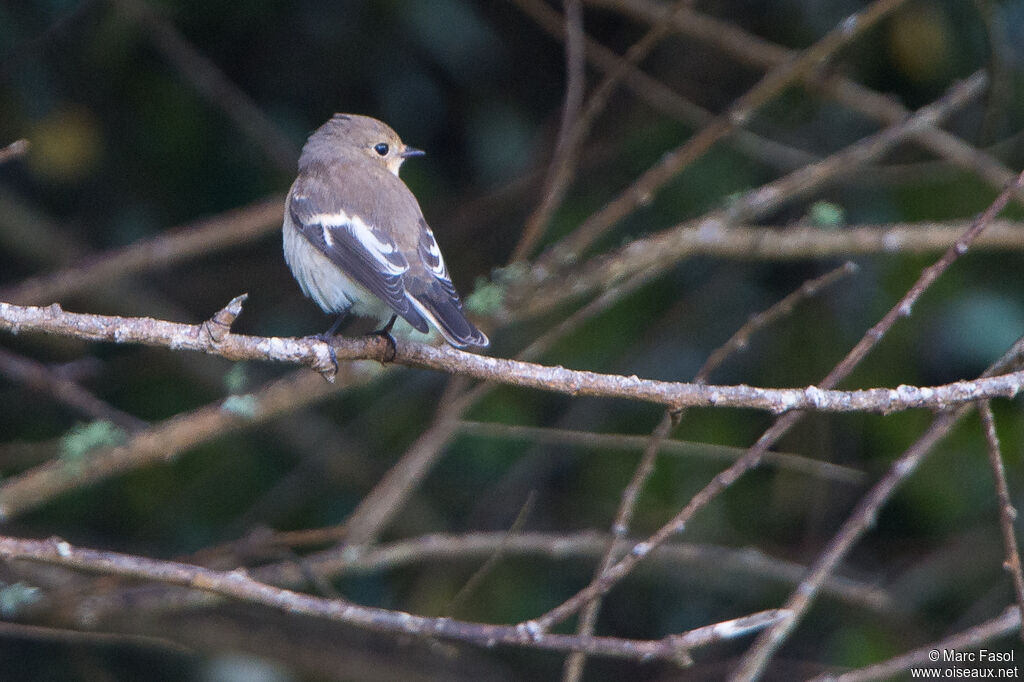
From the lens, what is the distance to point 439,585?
188 inches

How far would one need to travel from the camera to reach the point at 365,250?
353 centimetres

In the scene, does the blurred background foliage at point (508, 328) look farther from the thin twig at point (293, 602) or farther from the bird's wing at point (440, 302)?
the thin twig at point (293, 602)

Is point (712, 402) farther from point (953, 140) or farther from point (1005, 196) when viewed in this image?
point (953, 140)

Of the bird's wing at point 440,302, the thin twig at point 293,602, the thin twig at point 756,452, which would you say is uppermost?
the bird's wing at point 440,302

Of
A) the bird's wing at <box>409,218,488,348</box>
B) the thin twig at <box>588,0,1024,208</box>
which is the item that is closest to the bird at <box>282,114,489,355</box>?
the bird's wing at <box>409,218,488,348</box>

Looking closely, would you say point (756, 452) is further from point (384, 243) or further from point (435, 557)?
point (435, 557)

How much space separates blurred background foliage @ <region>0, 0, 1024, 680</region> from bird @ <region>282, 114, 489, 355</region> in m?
0.86

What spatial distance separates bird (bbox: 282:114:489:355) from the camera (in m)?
3.23

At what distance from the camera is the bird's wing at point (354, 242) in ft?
→ 10.8

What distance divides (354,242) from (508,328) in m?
1.55

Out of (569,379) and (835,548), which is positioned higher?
(569,379)

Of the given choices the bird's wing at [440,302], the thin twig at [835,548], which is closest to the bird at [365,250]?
the bird's wing at [440,302]

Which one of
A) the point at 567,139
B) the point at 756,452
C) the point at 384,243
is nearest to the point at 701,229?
the point at 567,139

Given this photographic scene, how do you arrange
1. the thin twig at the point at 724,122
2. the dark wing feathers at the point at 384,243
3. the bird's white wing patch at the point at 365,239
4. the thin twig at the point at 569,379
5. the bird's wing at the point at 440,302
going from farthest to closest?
the thin twig at the point at 724,122 → the bird's white wing patch at the point at 365,239 → the dark wing feathers at the point at 384,243 → the bird's wing at the point at 440,302 → the thin twig at the point at 569,379
